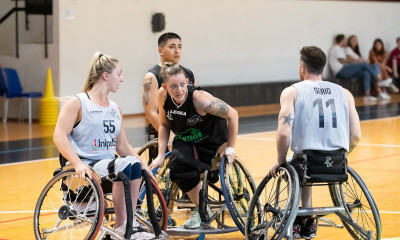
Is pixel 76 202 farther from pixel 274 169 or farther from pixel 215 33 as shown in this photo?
pixel 215 33

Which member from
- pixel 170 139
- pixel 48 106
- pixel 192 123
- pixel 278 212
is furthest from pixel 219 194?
pixel 48 106

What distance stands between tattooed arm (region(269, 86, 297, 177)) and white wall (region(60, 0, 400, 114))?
8463 millimetres

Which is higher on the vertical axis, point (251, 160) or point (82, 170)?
point (82, 170)

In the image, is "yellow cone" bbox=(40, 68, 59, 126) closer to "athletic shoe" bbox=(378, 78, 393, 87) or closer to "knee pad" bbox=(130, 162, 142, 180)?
"athletic shoe" bbox=(378, 78, 393, 87)

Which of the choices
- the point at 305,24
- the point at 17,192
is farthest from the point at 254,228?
the point at 305,24

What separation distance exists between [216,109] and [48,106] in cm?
772

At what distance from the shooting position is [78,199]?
4848 millimetres

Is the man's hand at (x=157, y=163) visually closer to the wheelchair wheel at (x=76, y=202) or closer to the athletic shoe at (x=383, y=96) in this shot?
the wheelchair wheel at (x=76, y=202)

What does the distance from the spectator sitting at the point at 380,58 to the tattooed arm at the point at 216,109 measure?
12846 millimetres

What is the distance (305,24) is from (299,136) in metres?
12.4

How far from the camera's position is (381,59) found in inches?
711

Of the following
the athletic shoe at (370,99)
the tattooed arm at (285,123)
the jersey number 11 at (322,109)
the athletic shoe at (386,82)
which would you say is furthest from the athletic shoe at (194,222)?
the athletic shoe at (386,82)

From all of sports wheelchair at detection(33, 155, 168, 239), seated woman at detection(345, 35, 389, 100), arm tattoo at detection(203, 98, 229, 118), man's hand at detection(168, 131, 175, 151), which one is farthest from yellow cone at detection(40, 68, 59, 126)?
sports wheelchair at detection(33, 155, 168, 239)

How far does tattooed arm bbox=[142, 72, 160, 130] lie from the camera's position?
6410 millimetres
